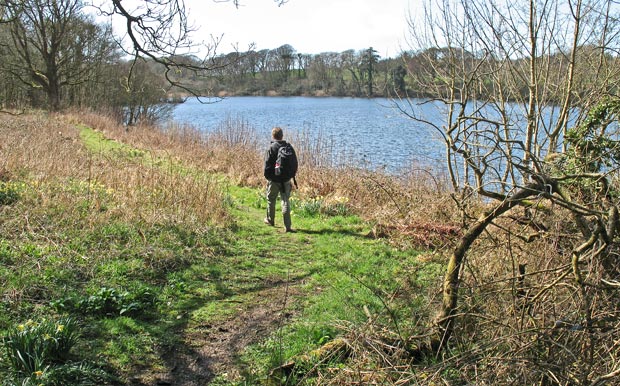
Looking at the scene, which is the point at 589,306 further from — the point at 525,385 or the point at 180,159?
the point at 180,159

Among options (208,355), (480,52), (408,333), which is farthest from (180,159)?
(408,333)

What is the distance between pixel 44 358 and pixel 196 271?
2761mm

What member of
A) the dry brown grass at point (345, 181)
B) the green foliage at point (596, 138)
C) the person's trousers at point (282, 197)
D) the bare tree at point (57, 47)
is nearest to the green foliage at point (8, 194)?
the dry brown grass at point (345, 181)

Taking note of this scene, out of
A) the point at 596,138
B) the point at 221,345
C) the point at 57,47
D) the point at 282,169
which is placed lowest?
the point at 221,345

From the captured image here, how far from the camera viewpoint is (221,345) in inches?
185

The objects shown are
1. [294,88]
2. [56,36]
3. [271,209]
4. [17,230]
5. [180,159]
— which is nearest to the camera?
[17,230]

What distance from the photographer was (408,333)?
404cm

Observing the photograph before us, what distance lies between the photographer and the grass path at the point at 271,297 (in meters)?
4.39

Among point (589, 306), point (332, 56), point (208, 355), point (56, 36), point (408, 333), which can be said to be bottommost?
point (208, 355)

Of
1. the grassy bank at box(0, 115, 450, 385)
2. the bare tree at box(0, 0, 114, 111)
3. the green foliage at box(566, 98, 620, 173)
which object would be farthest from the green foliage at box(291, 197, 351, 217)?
the bare tree at box(0, 0, 114, 111)

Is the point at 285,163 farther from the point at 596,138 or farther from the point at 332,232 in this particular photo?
the point at 596,138

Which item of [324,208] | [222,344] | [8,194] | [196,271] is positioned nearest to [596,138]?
[222,344]

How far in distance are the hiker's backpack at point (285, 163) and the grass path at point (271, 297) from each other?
995mm

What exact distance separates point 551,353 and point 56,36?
28115mm
